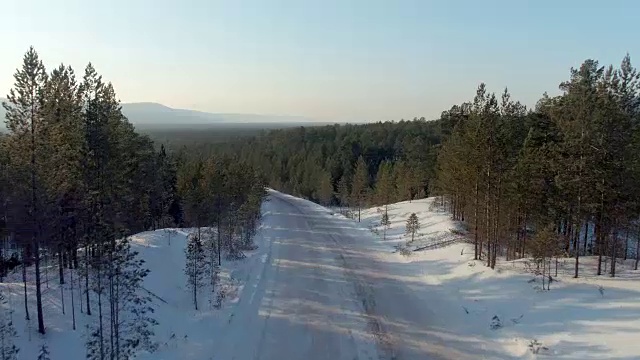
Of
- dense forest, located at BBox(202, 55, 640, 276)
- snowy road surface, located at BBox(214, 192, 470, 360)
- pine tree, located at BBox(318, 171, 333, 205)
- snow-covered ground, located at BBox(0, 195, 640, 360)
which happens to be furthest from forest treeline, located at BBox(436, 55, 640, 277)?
pine tree, located at BBox(318, 171, 333, 205)

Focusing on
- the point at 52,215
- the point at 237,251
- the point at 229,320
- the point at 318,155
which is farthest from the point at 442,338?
the point at 318,155

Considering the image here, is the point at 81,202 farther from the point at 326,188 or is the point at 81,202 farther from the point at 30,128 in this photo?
the point at 326,188

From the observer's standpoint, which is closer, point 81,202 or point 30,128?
point 30,128

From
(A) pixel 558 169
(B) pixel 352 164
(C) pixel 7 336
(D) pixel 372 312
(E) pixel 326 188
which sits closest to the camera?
(C) pixel 7 336

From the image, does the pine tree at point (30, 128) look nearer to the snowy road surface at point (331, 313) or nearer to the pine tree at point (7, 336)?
the pine tree at point (7, 336)

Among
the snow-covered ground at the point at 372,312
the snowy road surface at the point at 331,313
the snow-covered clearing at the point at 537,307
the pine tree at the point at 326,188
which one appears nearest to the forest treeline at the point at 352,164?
the pine tree at the point at 326,188

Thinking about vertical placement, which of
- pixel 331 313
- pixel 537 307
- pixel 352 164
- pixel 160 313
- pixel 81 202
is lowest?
pixel 331 313

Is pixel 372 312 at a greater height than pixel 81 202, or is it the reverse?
pixel 81 202

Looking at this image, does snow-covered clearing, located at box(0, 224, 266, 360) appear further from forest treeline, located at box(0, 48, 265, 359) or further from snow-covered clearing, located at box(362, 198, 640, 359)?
snow-covered clearing, located at box(362, 198, 640, 359)

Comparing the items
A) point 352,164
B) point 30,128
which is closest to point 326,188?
point 352,164
